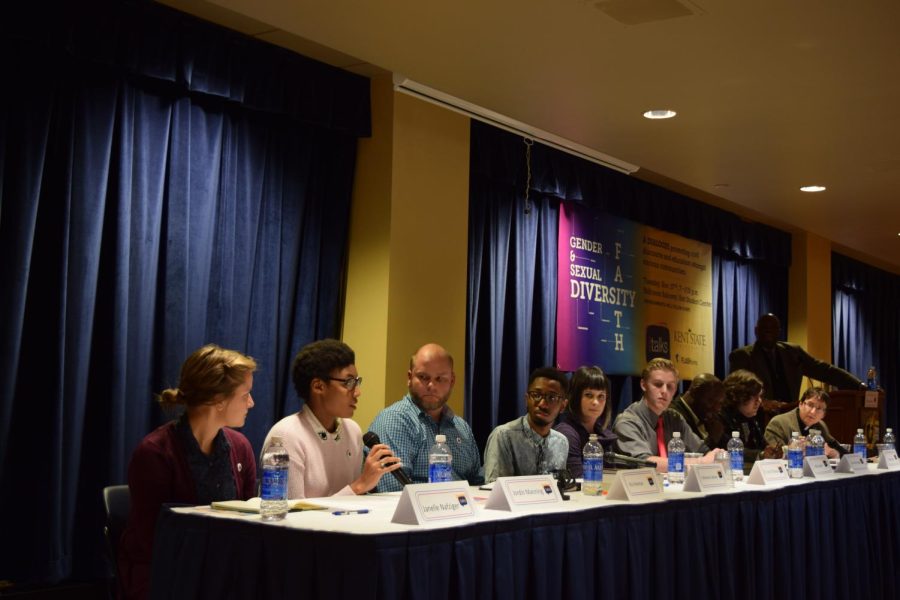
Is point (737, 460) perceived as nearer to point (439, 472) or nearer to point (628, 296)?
point (439, 472)

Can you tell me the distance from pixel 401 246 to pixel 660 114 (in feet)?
4.55

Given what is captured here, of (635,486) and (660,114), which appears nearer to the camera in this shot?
(635,486)

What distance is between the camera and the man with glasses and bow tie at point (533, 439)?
11.7 feet

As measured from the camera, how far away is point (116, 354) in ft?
12.5

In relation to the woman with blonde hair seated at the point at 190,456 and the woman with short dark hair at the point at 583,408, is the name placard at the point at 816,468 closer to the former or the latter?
the woman with short dark hair at the point at 583,408

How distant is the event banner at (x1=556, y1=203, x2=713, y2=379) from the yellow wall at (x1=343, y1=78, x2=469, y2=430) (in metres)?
1.36

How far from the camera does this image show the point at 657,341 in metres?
7.21

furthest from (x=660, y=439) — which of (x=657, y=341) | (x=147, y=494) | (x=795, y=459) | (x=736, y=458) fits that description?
(x=657, y=341)

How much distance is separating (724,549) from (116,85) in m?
2.76

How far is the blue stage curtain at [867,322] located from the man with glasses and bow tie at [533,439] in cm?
685

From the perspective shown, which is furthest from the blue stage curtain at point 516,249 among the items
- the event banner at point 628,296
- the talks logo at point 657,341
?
the talks logo at point 657,341

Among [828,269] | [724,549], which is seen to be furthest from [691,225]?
[724,549]

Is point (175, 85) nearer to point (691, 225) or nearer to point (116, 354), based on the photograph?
point (116, 354)

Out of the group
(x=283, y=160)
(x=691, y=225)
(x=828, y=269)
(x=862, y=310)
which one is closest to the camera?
(x=283, y=160)
